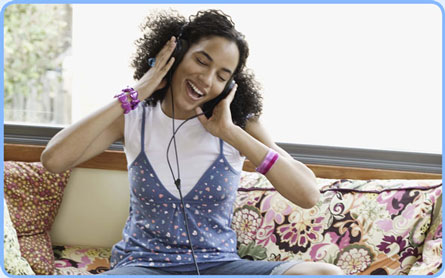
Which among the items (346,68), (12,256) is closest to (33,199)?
(12,256)

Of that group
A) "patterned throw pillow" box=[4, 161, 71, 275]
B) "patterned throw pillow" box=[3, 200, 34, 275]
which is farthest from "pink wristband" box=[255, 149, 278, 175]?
"patterned throw pillow" box=[4, 161, 71, 275]

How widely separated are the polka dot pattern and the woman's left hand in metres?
0.11

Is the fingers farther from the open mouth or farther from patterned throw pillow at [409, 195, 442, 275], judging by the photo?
patterned throw pillow at [409, 195, 442, 275]

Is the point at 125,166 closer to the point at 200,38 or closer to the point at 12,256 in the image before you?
the point at 12,256

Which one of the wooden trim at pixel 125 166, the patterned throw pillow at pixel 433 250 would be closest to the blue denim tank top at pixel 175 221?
the wooden trim at pixel 125 166

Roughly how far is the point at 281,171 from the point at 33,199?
1.09 meters

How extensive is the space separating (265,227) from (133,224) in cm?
55

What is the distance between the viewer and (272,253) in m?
2.01

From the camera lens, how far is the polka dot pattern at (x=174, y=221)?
1.65 m

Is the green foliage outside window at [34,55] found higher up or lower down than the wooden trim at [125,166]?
higher up

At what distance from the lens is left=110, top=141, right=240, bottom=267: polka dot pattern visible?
5.42 ft

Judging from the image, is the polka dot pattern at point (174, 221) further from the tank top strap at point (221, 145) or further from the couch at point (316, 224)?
the couch at point (316, 224)

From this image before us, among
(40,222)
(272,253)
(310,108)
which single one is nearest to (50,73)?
(40,222)

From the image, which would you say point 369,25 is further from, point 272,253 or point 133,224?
point 133,224
